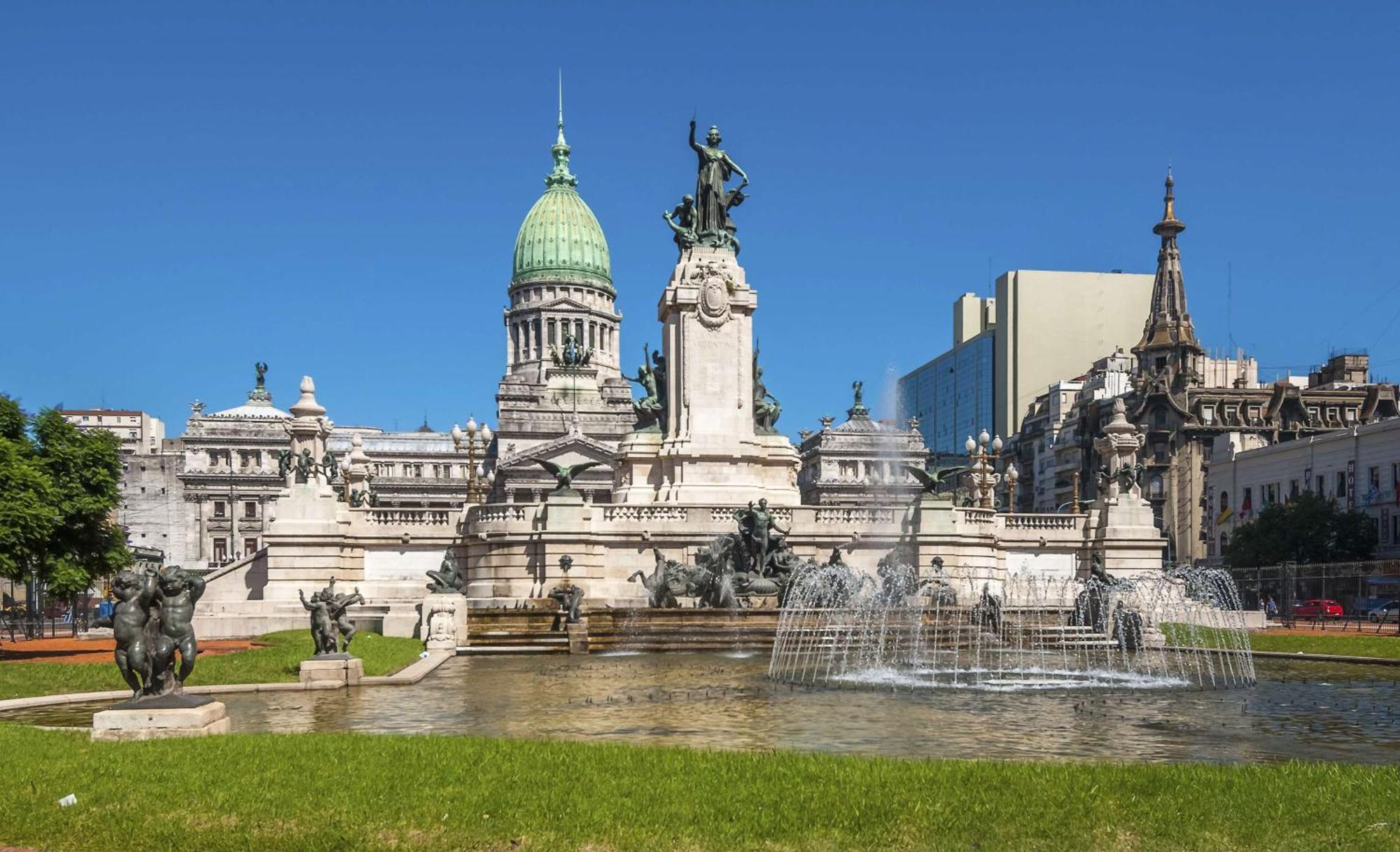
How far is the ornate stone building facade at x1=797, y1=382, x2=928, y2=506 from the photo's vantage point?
12088cm

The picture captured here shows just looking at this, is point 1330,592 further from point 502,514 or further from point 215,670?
point 215,670

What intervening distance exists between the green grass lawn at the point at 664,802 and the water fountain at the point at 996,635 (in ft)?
38.9

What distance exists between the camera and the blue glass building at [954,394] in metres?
155

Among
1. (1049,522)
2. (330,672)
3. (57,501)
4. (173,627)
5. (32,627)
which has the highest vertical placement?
(57,501)

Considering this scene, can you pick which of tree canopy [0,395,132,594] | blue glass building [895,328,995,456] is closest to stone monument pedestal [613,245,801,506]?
tree canopy [0,395,132,594]

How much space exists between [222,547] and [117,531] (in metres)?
94.7

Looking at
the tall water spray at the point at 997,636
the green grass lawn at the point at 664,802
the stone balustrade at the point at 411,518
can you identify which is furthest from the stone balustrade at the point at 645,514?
the green grass lawn at the point at 664,802

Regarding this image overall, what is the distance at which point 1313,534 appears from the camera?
77.8 metres

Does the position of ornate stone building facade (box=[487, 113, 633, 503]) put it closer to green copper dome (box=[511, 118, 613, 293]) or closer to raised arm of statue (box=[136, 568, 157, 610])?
green copper dome (box=[511, 118, 613, 293])

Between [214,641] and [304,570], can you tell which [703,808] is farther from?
[304,570]

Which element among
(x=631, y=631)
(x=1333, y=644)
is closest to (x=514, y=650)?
(x=631, y=631)

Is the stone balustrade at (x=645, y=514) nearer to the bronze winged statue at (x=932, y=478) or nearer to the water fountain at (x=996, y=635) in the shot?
the water fountain at (x=996, y=635)

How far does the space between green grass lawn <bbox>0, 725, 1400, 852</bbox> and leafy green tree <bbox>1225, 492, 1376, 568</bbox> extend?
→ 234 feet

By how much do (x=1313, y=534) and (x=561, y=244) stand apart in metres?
102
